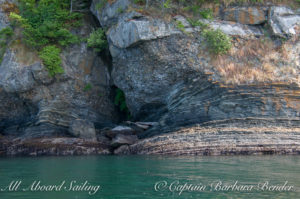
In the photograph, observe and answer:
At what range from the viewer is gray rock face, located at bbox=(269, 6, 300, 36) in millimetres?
17141

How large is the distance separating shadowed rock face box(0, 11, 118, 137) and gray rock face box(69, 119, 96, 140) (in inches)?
43.6

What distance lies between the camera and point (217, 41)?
55.3ft

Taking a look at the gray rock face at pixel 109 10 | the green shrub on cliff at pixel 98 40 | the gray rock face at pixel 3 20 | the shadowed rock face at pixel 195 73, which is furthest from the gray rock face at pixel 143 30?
the gray rock face at pixel 3 20

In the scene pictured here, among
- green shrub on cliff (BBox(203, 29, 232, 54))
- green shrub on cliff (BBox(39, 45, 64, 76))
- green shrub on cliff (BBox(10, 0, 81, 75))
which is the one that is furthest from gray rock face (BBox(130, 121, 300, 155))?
green shrub on cliff (BBox(10, 0, 81, 75))

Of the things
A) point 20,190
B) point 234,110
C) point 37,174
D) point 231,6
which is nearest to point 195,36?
point 231,6

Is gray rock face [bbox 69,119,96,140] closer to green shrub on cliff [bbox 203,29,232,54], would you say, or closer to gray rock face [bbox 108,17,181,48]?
gray rock face [bbox 108,17,181,48]

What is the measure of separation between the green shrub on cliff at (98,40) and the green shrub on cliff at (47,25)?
1082 millimetres

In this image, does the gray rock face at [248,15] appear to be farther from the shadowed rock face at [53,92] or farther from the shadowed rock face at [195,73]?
the shadowed rock face at [53,92]

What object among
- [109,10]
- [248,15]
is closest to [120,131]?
[109,10]

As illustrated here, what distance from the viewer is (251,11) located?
58.8 ft

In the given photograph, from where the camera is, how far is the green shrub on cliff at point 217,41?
16647mm

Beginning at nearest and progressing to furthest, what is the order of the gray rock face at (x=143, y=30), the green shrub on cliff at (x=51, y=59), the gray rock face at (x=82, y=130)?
the gray rock face at (x=143, y=30) → the gray rock face at (x=82, y=130) → the green shrub on cliff at (x=51, y=59)

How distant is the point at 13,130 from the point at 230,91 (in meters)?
12.6

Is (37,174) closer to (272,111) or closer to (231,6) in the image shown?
(272,111)
